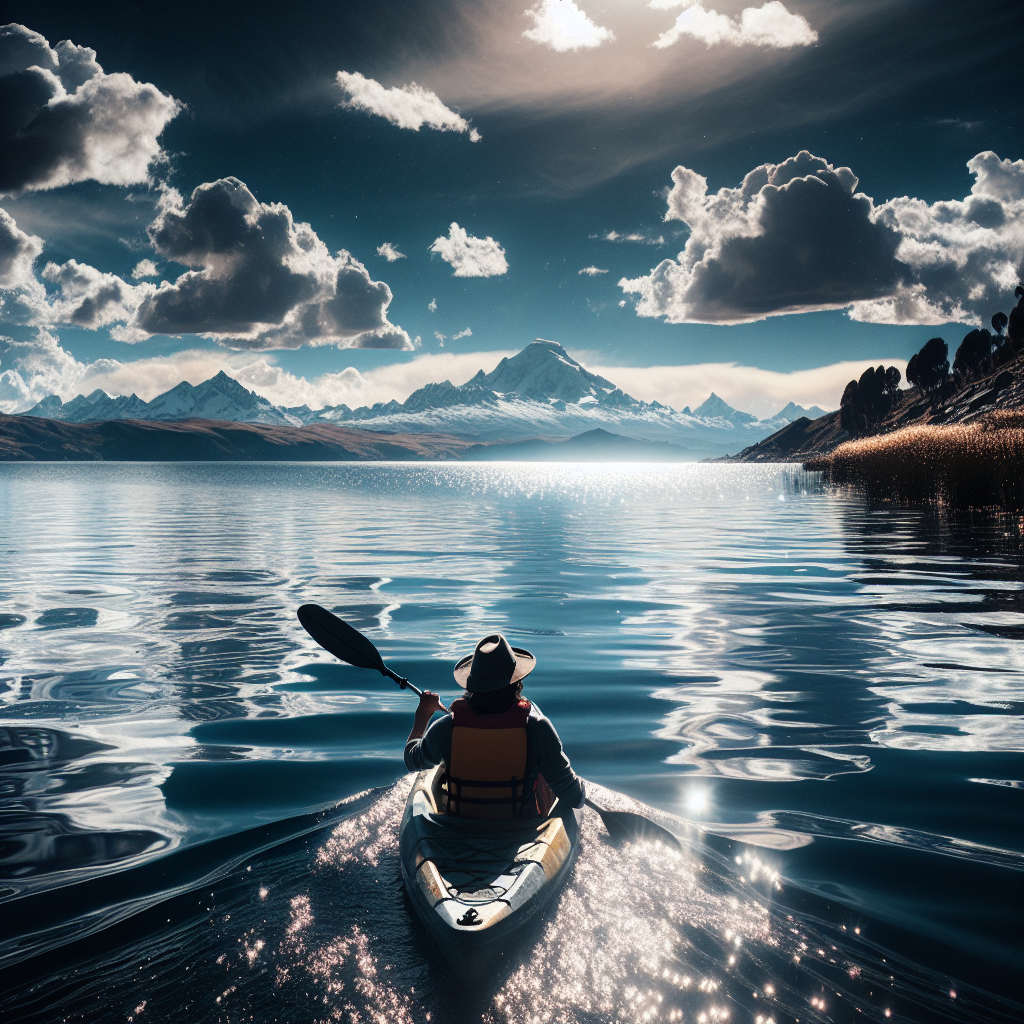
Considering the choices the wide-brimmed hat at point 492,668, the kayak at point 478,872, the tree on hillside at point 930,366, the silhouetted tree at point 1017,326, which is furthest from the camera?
the tree on hillside at point 930,366

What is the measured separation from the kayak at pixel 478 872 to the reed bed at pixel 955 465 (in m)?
28.7

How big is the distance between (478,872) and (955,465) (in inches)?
1337

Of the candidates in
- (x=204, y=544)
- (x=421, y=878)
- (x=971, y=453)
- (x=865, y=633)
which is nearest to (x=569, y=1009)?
(x=421, y=878)

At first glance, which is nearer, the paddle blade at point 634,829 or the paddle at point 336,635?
the paddle blade at point 634,829

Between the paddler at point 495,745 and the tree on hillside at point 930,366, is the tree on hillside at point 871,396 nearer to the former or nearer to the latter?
the tree on hillside at point 930,366

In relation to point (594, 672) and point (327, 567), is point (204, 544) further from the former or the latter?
point (594, 672)

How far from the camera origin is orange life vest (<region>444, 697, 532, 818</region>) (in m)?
5.82

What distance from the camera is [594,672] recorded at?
12.0m

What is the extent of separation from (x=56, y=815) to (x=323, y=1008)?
4.23m

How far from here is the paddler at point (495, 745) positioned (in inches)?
229

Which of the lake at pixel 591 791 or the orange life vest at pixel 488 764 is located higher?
the orange life vest at pixel 488 764

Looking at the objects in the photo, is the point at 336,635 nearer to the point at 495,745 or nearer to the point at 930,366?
the point at 495,745

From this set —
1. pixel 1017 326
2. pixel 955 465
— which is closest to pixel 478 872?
pixel 955 465

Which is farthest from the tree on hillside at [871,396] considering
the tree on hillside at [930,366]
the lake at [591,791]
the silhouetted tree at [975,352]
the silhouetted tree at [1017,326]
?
the lake at [591,791]
